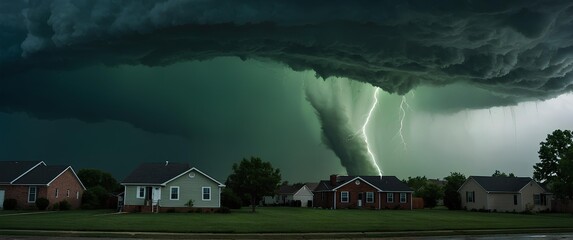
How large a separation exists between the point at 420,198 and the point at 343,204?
13.0m

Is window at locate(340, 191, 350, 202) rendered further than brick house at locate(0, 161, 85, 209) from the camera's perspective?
Yes

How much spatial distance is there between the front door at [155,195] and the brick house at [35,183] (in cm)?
1213

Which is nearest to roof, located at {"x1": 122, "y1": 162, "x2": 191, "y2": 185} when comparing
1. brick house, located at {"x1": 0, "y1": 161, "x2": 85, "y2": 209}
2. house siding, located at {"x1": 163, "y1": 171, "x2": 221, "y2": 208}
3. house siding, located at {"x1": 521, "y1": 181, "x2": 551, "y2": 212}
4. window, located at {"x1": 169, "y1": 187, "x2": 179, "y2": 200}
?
house siding, located at {"x1": 163, "y1": 171, "x2": 221, "y2": 208}

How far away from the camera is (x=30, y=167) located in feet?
211

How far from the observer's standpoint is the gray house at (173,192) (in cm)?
5722

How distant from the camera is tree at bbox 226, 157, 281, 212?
5819 centimetres

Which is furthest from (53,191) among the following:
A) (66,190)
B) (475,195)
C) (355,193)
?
(475,195)

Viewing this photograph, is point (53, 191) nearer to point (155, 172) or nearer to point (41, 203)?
point (41, 203)

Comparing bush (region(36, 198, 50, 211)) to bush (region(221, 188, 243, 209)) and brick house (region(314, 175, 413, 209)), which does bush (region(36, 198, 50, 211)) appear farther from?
brick house (region(314, 175, 413, 209))

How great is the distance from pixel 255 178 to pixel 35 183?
76.7 ft

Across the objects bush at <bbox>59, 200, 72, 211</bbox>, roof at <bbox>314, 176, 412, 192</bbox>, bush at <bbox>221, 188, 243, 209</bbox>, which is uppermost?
roof at <bbox>314, 176, 412, 192</bbox>

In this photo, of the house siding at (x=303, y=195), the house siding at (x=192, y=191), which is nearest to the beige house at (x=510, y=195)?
the house siding at (x=192, y=191)

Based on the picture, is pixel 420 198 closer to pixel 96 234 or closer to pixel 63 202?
pixel 63 202

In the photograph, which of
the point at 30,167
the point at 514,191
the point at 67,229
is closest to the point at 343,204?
the point at 514,191
